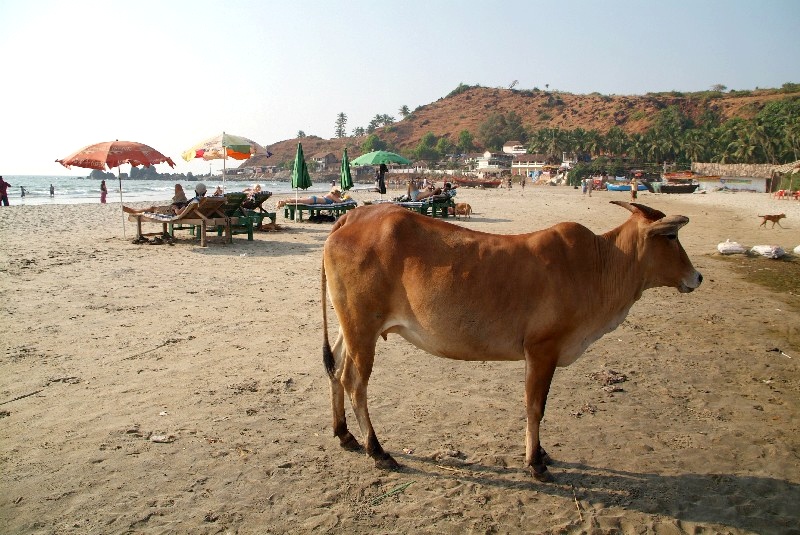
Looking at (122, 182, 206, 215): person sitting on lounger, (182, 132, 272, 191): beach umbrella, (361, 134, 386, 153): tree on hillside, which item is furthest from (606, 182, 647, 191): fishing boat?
(361, 134, 386, 153): tree on hillside

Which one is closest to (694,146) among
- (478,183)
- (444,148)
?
(478,183)

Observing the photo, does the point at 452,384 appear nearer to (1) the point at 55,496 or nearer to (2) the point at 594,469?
(2) the point at 594,469

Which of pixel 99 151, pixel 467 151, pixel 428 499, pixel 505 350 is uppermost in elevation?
pixel 467 151

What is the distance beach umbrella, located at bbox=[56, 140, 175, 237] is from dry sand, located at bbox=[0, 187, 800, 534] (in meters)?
7.21

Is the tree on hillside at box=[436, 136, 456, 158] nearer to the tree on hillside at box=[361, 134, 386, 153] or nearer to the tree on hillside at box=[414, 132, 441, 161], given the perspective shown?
the tree on hillside at box=[414, 132, 441, 161]

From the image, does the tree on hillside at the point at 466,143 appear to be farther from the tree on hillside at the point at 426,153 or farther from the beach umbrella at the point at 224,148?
the beach umbrella at the point at 224,148

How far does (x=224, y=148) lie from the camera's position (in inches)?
773

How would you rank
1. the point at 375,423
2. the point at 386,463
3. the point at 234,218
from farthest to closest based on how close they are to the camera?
the point at 234,218 → the point at 375,423 → the point at 386,463

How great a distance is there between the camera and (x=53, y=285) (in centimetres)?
1042

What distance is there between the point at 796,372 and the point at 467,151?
173 m

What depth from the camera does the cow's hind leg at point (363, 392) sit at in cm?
465

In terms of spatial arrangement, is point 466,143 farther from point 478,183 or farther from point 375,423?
point 375,423

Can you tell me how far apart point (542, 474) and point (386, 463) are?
1.21 metres

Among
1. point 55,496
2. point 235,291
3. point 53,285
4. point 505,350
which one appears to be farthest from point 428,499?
point 53,285
